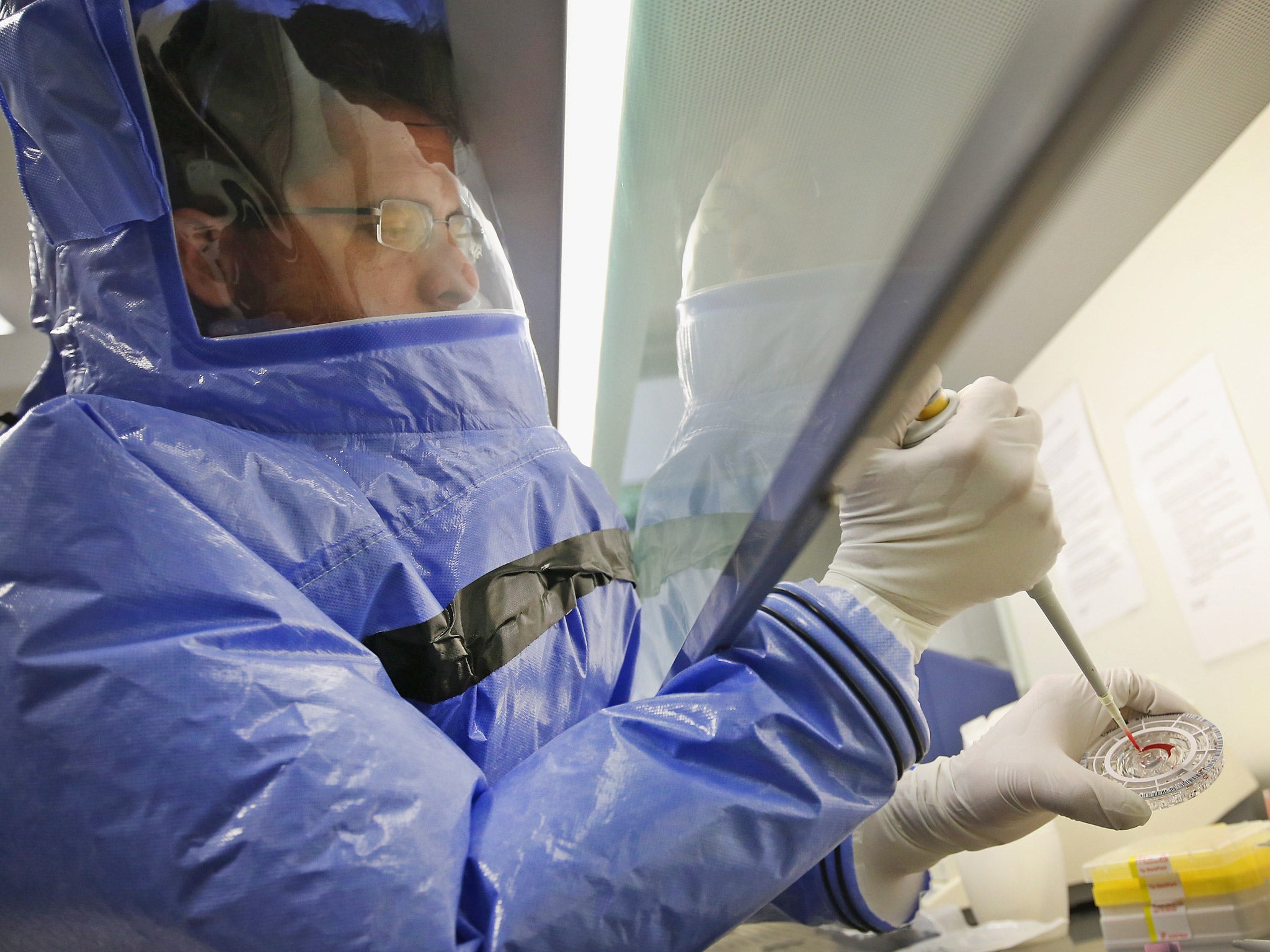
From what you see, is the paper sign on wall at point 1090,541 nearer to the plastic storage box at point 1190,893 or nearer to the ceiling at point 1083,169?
the plastic storage box at point 1190,893

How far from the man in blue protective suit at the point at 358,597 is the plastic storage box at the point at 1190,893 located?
1.20ft

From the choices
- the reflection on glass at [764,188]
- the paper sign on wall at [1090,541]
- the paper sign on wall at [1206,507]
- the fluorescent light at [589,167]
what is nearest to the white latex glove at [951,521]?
the reflection on glass at [764,188]

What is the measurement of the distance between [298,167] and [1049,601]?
34.2 inches

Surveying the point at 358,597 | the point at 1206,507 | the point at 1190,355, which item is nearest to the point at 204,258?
the point at 358,597

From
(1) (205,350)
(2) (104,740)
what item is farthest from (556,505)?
(2) (104,740)

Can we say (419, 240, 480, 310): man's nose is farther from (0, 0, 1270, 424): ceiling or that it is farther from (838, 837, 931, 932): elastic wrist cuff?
(838, 837, 931, 932): elastic wrist cuff

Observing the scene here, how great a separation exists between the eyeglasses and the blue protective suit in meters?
0.12

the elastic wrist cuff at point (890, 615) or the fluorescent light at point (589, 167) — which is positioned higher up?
Answer: the fluorescent light at point (589, 167)

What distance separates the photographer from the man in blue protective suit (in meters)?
0.57

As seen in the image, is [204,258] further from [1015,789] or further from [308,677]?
[1015,789]

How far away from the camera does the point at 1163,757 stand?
766 millimetres

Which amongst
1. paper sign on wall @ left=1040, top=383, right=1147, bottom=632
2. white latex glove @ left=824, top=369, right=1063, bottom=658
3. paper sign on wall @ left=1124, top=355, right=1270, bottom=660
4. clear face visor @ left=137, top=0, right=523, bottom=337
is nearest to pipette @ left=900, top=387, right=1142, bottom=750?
white latex glove @ left=824, top=369, right=1063, bottom=658

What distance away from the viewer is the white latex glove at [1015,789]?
727 mm

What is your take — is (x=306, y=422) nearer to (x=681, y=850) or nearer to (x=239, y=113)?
(x=239, y=113)
